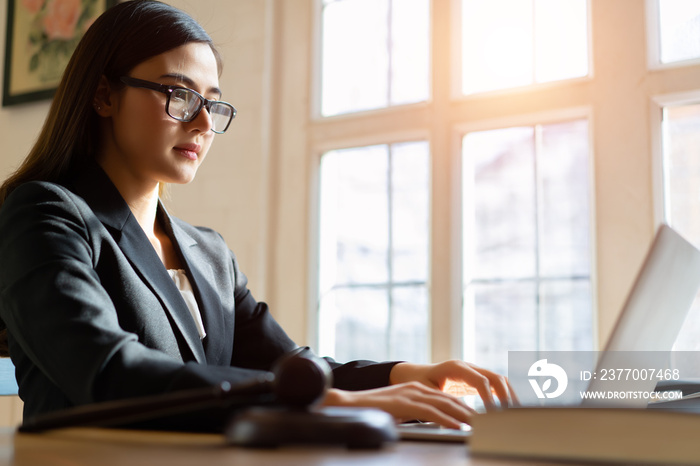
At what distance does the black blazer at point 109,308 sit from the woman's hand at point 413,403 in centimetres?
13

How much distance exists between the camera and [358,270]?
2814 mm

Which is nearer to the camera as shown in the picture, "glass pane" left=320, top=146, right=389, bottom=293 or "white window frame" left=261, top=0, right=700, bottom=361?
"white window frame" left=261, top=0, right=700, bottom=361

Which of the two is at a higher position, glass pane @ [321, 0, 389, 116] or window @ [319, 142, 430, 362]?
glass pane @ [321, 0, 389, 116]

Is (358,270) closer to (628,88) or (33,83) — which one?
(628,88)

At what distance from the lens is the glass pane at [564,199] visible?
2.40 meters

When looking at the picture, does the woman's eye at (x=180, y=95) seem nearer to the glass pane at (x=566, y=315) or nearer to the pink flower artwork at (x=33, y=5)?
the glass pane at (x=566, y=315)

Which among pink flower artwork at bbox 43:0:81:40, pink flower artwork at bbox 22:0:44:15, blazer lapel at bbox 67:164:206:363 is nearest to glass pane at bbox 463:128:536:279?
blazer lapel at bbox 67:164:206:363

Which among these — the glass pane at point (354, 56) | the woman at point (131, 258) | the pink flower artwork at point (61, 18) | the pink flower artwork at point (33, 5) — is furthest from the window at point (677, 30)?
the pink flower artwork at point (33, 5)

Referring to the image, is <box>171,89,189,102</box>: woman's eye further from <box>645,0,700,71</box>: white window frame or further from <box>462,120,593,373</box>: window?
<box>645,0,700,71</box>: white window frame

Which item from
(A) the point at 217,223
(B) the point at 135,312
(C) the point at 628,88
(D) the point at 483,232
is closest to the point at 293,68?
(A) the point at 217,223

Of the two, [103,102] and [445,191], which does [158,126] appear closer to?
[103,102]

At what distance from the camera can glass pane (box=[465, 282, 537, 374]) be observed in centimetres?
248

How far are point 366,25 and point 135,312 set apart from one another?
77.0 inches

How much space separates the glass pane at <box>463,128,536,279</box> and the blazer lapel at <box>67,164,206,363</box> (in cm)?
140
